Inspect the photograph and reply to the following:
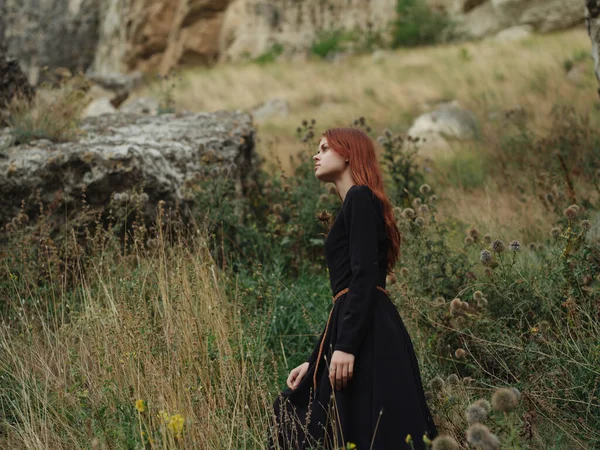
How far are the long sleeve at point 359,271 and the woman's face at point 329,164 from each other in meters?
0.20

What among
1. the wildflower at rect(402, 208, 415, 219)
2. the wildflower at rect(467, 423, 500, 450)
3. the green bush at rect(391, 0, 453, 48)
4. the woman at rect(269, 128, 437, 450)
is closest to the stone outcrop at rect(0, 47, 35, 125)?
the wildflower at rect(402, 208, 415, 219)

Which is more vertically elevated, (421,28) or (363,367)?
(421,28)

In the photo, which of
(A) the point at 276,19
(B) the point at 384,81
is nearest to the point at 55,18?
(A) the point at 276,19

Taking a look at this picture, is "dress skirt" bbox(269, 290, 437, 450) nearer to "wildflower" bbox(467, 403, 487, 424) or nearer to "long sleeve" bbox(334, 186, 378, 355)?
"long sleeve" bbox(334, 186, 378, 355)

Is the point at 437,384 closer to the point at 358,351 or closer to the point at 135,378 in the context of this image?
the point at 358,351

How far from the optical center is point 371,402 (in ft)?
8.05

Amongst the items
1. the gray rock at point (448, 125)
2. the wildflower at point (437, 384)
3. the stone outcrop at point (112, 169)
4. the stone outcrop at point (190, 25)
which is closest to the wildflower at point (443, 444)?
the wildflower at point (437, 384)

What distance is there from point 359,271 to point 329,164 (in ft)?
1.79

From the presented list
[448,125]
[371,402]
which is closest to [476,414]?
[371,402]

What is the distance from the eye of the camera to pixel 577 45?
12773mm

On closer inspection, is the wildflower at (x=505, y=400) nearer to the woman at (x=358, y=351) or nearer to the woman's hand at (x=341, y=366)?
the woman at (x=358, y=351)

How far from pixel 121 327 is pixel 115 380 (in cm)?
40

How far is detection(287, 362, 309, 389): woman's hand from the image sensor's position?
2.79 m

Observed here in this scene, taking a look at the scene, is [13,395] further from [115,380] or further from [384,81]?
[384,81]
